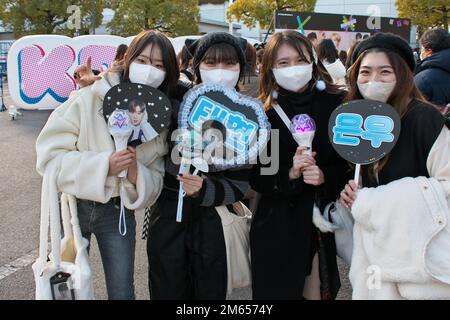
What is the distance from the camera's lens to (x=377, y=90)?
1.93 metres

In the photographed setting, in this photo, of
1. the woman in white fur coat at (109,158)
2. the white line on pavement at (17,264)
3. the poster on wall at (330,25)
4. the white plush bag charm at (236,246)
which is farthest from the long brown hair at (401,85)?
the poster on wall at (330,25)

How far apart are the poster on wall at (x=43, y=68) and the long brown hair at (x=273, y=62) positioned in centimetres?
532

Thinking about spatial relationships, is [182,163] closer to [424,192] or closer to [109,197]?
[109,197]

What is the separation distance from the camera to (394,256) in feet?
5.80

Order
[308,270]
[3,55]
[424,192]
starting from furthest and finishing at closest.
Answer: [3,55] → [308,270] → [424,192]

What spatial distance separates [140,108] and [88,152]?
0.34m

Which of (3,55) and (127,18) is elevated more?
(127,18)

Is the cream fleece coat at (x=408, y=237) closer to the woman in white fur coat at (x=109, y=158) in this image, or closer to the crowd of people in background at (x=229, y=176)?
the crowd of people in background at (x=229, y=176)

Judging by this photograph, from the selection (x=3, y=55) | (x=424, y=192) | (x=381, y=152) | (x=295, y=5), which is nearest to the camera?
(x=424, y=192)

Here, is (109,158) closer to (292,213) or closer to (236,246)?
(236,246)

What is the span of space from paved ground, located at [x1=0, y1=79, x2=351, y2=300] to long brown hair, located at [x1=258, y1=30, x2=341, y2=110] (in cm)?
172

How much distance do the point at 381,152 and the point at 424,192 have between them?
0.87 ft

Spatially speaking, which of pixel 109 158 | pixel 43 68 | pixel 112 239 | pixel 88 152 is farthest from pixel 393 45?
pixel 43 68
